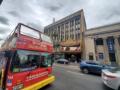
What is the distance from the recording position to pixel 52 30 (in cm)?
4075

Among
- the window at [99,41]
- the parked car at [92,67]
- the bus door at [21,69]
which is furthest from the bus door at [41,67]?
the window at [99,41]

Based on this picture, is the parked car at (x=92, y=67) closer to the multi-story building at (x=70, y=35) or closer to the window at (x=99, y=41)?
the window at (x=99, y=41)

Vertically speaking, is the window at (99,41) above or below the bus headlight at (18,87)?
above

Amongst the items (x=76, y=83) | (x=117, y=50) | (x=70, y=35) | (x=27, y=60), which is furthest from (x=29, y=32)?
(x=70, y=35)

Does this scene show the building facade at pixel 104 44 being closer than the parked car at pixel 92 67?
No

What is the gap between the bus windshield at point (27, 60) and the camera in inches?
161

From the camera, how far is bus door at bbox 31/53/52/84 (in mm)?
5020

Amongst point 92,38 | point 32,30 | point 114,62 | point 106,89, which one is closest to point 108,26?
point 92,38

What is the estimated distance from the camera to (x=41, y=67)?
5.51m

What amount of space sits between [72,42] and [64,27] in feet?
25.5

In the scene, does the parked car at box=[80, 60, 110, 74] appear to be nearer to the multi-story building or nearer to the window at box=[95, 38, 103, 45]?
the window at box=[95, 38, 103, 45]

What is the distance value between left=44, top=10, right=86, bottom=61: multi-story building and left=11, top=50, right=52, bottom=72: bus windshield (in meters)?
22.2

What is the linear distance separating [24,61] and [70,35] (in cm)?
2927

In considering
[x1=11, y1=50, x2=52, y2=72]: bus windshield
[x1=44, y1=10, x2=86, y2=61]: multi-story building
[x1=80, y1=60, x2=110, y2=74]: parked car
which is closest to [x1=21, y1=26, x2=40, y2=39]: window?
[x1=11, y1=50, x2=52, y2=72]: bus windshield
